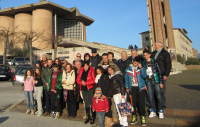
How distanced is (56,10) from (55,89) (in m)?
42.2

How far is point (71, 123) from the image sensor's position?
4.56m

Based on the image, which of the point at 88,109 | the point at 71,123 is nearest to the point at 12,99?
the point at 71,123

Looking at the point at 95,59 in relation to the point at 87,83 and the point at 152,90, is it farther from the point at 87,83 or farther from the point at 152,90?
the point at 152,90

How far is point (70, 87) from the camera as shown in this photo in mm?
4945

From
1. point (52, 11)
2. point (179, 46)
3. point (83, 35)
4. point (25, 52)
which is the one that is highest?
point (52, 11)

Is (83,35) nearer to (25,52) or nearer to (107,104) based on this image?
(25,52)

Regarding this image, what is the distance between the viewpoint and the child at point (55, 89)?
5082mm

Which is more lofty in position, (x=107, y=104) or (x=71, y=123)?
(x=107, y=104)

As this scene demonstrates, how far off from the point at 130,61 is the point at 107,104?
1.69 meters

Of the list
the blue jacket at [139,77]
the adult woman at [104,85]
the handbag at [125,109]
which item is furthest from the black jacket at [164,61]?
the adult woman at [104,85]

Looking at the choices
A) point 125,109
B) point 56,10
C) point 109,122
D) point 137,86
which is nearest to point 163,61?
point 137,86

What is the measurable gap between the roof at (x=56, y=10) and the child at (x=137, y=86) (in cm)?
3982

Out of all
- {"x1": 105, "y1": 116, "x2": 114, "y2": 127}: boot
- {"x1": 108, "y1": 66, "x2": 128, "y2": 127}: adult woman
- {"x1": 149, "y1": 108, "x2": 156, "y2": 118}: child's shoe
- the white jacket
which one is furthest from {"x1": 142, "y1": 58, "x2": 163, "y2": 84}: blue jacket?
the white jacket

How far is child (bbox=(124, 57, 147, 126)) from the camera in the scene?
396 centimetres
